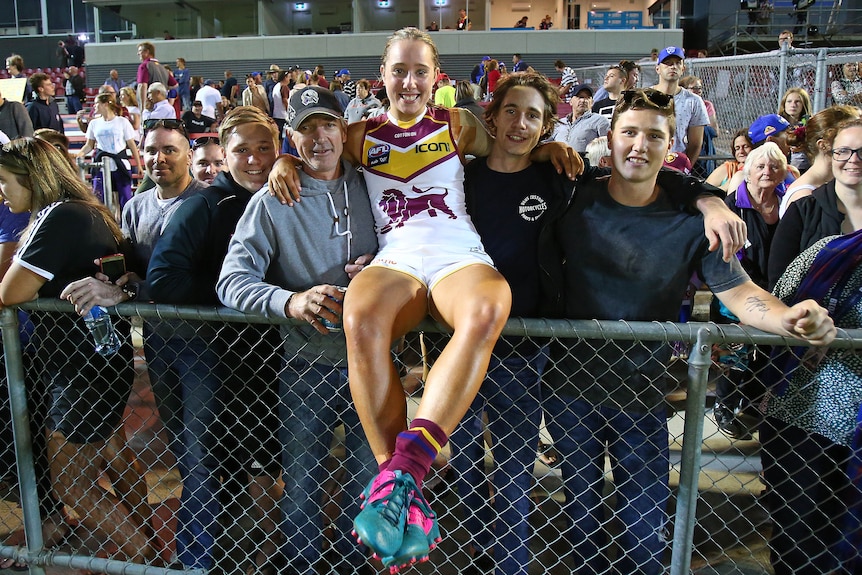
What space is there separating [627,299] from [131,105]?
11287mm

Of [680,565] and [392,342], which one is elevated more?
[392,342]

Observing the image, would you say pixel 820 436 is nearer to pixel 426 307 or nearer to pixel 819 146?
pixel 426 307

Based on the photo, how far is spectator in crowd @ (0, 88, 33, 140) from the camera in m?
8.10

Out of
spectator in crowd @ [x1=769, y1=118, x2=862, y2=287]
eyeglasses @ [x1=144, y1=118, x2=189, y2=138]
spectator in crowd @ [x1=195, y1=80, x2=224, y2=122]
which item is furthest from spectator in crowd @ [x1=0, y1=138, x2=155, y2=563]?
spectator in crowd @ [x1=195, y1=80, x2=224, y2=122]

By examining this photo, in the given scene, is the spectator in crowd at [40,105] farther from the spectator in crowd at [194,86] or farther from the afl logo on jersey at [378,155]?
the afl logo on jersey at [378,155]

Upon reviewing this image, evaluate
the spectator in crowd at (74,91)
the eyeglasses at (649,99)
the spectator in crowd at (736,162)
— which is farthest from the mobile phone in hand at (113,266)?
the spectator in crowd at (74,91)

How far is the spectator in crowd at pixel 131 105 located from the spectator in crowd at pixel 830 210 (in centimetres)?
1070

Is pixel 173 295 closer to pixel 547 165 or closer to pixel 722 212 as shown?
pixel 547 165

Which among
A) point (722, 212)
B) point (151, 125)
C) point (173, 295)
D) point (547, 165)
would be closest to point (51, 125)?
point (151, 125)

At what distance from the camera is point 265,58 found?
27.0 meters

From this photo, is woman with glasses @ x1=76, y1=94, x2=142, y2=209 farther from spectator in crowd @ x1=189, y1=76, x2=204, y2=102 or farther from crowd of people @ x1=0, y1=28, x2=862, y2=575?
spectator in crowd @ x1=189, y1=76, x2=204, y2=102

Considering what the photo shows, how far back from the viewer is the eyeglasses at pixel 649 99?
2.53m

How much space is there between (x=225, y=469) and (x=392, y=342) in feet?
3.69

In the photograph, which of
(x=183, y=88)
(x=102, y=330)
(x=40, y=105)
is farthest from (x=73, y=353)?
(x=183, y=88)
